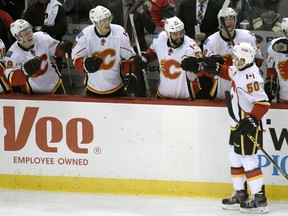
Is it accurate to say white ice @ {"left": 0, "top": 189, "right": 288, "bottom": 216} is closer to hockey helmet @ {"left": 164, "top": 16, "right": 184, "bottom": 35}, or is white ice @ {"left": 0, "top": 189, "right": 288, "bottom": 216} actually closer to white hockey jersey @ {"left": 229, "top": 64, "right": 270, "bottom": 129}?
white hockey jersey @ {"left": 229, "top": 64, "right": 270, "bottom": 129}

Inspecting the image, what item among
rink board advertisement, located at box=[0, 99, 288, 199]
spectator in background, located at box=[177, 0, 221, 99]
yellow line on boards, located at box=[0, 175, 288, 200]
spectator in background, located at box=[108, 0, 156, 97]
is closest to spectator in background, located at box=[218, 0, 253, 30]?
spectator in background, located at box=[177, 0, 221, 99]

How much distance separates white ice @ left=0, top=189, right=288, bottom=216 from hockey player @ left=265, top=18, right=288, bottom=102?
837mm

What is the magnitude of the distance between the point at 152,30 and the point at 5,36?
1398 mm

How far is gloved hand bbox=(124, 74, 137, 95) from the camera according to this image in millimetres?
8227

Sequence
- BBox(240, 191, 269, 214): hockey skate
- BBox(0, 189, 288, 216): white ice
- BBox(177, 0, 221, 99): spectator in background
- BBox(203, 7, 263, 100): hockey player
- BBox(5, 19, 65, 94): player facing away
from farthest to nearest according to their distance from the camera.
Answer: BBox(177, 0, 221, 99): spectator in background → BBox(5, 19, 65, 94): player facing away → BBox(203, 7, 263, 100): hockey player → BBox(0, 189, 288, 216): white ice → BBox(240, 191, 269, 214): hockey skate

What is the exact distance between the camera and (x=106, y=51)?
27.3 ft

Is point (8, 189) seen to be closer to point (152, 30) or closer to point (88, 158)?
point (88, 158)

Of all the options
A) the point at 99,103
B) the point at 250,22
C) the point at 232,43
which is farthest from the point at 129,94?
the point at 250,22

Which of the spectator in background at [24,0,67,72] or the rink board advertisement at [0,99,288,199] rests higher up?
the spectator in background at [24,0,67,72]

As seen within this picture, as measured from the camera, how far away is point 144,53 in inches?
331

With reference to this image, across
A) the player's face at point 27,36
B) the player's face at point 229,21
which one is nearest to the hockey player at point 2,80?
the player's face at point 27,36

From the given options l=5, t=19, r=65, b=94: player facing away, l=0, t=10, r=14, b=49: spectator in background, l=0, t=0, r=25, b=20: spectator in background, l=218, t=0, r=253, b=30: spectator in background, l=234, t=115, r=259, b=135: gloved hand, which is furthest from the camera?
l=0, t=0, r=25, b=20: spectator in background

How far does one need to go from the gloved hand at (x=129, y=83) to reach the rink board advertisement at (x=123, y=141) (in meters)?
0.14

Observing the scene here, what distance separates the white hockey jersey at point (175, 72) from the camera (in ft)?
26.9
